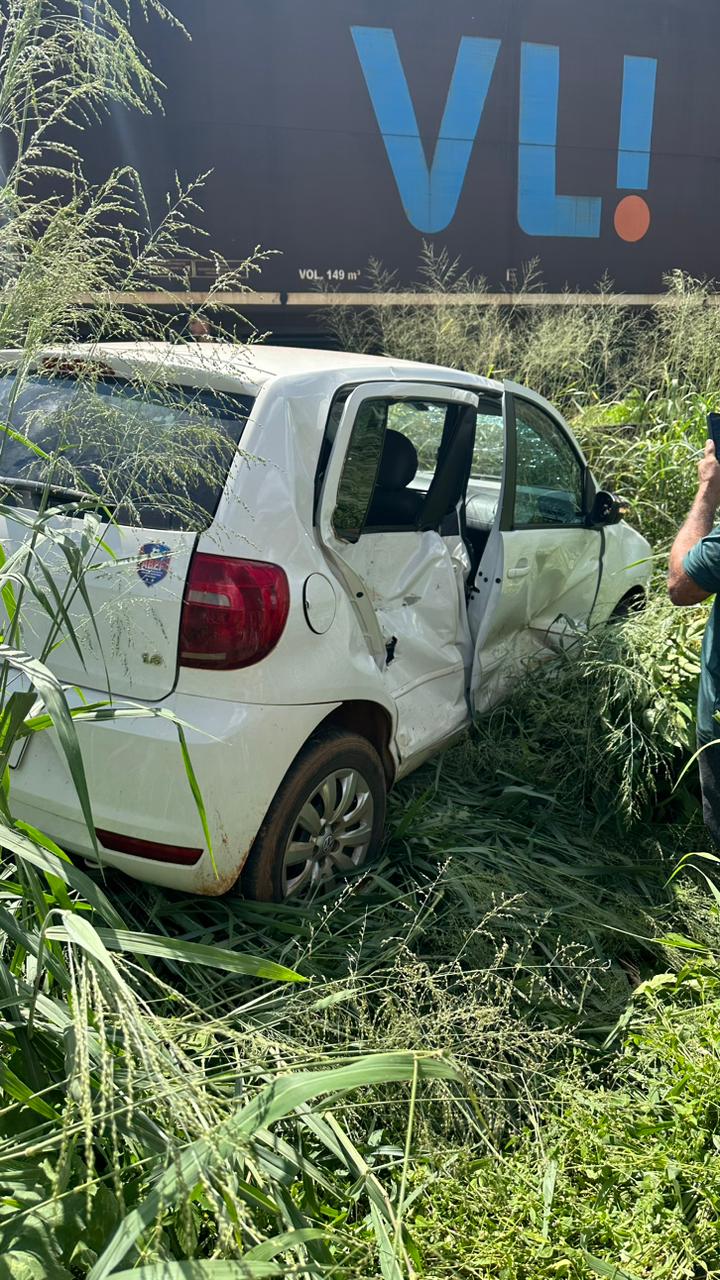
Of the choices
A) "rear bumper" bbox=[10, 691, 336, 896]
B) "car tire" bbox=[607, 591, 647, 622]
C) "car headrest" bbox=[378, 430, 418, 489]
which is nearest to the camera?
"rear bumper" bbox=[10, 691, 336, 896]

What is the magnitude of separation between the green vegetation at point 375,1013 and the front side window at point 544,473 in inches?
25.0

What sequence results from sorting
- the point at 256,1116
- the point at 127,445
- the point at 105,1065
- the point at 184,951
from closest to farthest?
the point at 105,1065, the point at 256,1116, the point at 184,951, the point at 127,445

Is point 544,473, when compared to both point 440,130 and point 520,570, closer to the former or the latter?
point 520,570

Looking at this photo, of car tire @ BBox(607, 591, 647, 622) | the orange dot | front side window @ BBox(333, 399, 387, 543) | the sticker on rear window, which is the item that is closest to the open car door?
front side window @ BBox(333, 399, 387, 543)

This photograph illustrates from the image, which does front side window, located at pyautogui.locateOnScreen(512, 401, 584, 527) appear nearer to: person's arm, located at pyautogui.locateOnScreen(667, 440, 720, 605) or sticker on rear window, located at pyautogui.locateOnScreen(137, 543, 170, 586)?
person's arm, located at pyautogui.locateOnScreen(667, 440, 720, 605)

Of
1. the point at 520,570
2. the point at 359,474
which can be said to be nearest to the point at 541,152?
the point at 520,570

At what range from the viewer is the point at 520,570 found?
4.20 metres

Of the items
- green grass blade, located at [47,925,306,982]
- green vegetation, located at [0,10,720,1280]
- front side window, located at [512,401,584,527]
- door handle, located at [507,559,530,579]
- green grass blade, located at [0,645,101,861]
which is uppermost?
front side window, located at [512,401,584,527]

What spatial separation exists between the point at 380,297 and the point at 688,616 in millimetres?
5420

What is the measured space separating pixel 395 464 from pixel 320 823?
1.44 meters

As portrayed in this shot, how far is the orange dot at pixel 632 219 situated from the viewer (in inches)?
388

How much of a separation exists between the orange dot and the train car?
2 centimetres

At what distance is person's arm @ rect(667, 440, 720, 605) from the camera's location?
2.96 m

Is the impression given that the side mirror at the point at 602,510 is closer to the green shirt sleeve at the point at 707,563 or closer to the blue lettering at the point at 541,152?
the green shirt sleeve at the point at 707,563
